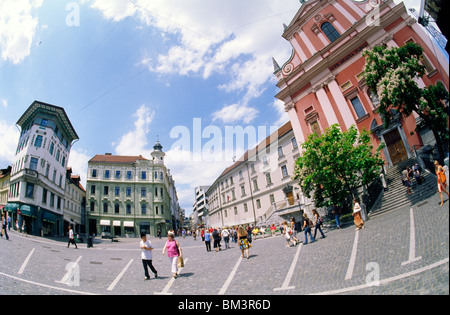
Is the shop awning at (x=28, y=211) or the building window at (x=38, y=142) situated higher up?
the building window at (x=38, y=142)

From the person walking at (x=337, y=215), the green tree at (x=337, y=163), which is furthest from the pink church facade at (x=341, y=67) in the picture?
the person walking at (x=337, y=215)

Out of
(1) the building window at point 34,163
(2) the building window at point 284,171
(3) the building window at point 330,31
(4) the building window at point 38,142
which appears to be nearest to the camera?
(1) the building window at point 34,163

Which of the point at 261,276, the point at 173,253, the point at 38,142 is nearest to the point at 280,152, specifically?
the point at 173,253

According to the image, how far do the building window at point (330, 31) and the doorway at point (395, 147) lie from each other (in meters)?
13.1

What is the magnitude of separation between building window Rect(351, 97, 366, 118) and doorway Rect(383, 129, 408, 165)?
3062 mm

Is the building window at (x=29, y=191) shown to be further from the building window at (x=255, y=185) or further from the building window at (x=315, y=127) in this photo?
the building window at (x=255, y=185)

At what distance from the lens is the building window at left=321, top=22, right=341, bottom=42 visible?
23453 millimetres

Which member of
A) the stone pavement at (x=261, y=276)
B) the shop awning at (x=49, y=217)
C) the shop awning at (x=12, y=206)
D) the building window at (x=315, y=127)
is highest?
the building window at (x=315, y=127)

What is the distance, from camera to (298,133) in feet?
83.6

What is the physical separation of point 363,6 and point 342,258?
2837 cm

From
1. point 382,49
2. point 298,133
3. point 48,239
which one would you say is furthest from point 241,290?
point 298,133

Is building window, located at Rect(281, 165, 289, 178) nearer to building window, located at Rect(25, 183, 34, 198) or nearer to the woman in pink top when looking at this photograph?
the woman in pink top

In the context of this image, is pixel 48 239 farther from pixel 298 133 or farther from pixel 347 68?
pixel 347 68

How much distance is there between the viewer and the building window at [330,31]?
23.5 meters
